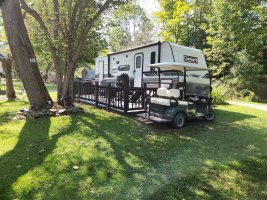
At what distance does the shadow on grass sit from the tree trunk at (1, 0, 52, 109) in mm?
1629

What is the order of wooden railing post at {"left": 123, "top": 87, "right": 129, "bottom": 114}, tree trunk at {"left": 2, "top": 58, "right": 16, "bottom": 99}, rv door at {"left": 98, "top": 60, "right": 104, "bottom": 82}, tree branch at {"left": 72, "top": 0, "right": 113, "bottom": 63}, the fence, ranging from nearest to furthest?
wooden railing post at {"left": 123, "top": 87, "right": 129, "bottom": 114} < tree branch at {"left": 72, "top": 0, "right": 113, "bottom": 63} < the fence < tree trunk at {"left": 2, "top": 58, "right": 16, "bottom": 99} < rv door at {"left": 98, "top": 60, "right": 104, "bottom": 82}

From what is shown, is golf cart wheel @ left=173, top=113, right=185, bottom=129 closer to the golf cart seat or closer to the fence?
the golf cart seat

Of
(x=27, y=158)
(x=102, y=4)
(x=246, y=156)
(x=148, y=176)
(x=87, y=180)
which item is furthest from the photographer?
(x=102, y=4)

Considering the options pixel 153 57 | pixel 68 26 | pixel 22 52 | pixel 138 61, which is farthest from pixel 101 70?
pixel 22 52

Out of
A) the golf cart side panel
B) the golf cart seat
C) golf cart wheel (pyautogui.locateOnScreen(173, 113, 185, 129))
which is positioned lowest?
golf cart wheel (pyautogui.locateOnScreen(173, 113, 185, 129))

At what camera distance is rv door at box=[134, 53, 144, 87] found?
1076 centimetres

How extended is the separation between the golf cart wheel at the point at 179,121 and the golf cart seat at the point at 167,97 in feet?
1.40

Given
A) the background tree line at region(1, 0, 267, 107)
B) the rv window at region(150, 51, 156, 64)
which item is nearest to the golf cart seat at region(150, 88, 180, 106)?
the background tree line at region(1, 0, 267, 107)

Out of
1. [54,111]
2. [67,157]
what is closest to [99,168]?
[67,157]

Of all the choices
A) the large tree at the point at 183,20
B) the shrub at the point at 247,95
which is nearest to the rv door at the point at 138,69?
the shrub at the point at 247,95

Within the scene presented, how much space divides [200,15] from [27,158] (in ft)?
79.4

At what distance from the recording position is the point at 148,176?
3.59 metres

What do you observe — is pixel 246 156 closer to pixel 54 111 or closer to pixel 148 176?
pixel 148 176

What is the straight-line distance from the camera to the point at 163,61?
9531 millimetres
